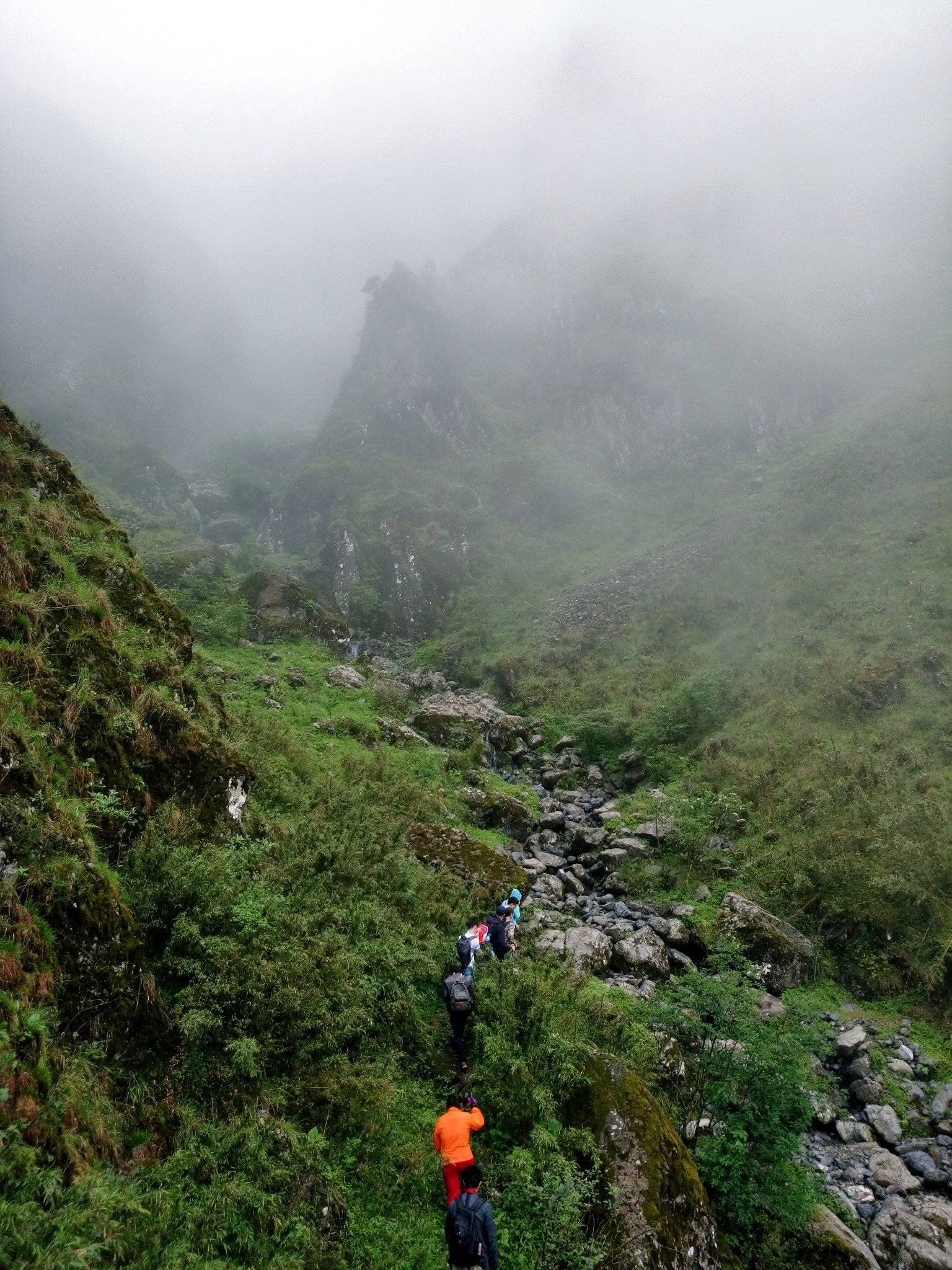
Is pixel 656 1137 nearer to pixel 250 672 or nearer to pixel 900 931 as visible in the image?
pixel 900 931

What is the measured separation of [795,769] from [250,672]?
1685cm

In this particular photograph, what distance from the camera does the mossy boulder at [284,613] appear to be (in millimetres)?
27156

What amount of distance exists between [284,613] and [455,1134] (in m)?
25.0

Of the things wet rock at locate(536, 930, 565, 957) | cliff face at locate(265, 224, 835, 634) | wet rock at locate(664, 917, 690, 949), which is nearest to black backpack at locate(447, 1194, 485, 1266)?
wet rock at locate(536, 930, 565, 957)

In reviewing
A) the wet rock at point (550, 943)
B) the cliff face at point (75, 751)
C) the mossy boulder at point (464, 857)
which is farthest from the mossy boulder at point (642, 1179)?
the mossy boulder at point (464, 857)

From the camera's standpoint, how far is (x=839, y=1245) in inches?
267

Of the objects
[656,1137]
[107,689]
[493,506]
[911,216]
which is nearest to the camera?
[656,1137]

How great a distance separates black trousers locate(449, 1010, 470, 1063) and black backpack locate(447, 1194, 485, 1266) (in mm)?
2315

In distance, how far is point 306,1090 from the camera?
5801 mm

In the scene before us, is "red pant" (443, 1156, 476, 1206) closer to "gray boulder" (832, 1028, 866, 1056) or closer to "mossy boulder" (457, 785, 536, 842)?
"gray boulder" (832, 1028, 866, 1056)

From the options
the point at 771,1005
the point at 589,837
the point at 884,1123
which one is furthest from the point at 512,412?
the point at 884,1123

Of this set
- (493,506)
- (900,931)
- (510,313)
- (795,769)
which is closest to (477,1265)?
(900,931)

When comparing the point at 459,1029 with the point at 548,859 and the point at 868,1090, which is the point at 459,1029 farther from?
the point at 548,859

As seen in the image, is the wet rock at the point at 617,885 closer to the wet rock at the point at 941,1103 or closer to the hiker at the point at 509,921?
the hiker at the point at 509,921
